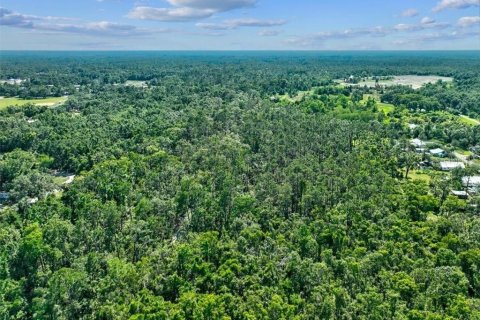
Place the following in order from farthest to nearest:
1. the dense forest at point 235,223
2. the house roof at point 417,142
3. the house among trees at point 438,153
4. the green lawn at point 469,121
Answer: the green lawn at point 469,121
the house roof at point 417,142
the house among trees at point 438,153
the dense forest at point 235,223

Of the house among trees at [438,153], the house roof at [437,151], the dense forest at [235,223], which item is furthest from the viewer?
the house roof at [437,151]

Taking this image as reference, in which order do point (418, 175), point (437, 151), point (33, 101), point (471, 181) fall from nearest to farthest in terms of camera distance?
point (471, 181) < point (418, 175) < point (437, 151) < point (33, 101)

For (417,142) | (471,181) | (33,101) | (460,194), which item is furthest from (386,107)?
(33,101)

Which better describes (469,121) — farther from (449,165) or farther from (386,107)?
(449,165)

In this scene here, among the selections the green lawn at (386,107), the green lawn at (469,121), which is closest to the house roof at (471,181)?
the green lawn at (469,121)

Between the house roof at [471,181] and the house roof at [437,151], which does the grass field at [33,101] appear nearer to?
the house roof at [437,151]

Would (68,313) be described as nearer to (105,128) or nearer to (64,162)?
(64,162)

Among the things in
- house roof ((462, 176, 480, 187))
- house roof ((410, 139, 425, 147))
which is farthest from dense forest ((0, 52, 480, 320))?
house roof ((410, 139, 425, 147))

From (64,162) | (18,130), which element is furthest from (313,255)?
(18,130)
